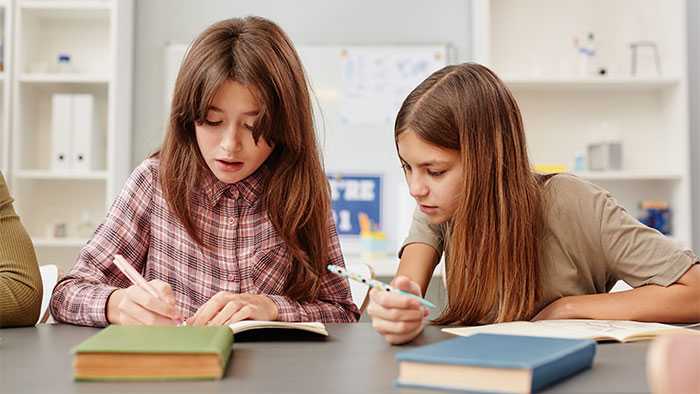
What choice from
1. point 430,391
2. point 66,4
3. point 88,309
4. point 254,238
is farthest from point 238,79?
point 66,4

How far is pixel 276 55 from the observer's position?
53.1 inches

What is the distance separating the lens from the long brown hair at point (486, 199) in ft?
4.16

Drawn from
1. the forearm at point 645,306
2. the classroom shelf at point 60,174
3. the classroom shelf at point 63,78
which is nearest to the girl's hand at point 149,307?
the forearm at point 645,306

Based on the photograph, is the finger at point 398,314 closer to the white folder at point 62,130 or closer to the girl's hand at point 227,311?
the girl's hand at point 227,311

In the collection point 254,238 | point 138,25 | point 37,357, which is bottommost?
point 37,357

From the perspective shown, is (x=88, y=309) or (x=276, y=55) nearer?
(x=88, y=309)

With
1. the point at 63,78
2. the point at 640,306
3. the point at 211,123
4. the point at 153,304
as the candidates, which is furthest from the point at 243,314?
the point at 63,78

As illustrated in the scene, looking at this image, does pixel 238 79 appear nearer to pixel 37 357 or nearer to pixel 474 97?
pixel 474 97

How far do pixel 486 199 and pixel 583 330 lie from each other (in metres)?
0.32

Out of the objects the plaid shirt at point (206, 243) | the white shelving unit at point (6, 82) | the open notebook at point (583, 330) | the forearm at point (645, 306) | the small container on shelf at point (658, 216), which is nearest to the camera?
the open notebook at point (583, 330)

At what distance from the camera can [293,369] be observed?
0.82 metres

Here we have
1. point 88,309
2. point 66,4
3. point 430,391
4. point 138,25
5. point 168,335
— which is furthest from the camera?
point 138,25

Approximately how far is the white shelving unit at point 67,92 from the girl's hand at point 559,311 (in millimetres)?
2180

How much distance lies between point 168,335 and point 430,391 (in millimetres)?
300
